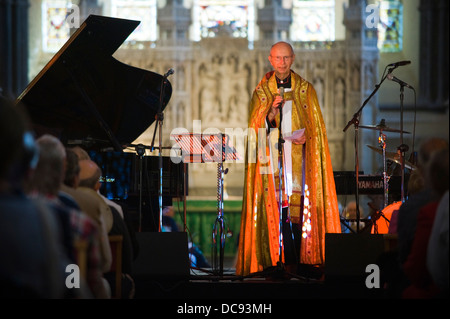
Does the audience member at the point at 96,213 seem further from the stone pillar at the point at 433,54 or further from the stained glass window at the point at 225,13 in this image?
the stone pillar at the point at 433,54

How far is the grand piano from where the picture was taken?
6367 mm

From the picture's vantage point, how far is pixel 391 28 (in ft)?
40.7

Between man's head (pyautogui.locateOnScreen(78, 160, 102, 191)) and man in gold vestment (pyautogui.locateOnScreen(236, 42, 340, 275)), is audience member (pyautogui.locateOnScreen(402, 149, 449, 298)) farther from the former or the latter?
man in gold vestment (pyautogui.locateOnScreen(236, 42, 340, 275))

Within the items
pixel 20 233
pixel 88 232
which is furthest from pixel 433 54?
pixel 20 233

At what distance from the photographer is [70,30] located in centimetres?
1160

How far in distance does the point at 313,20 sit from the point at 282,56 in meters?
6.61

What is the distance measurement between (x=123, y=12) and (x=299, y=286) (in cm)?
837

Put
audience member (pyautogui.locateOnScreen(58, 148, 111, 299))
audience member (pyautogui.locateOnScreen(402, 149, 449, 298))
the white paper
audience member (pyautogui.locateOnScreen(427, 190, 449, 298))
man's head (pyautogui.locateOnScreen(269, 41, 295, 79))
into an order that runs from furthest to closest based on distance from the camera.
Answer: man's head (pyautogui.locateOnScreen(269, 41, 295, 79)) → the white paper → audience member (pyautogui.locateOnScreen(402, 149, 449, 298)) → audience member (pyautogui.locateOnScreen(427, 190, 449, 298)) → audience member (pyautogui.locateOnScreen(58, 148, 111, 299))

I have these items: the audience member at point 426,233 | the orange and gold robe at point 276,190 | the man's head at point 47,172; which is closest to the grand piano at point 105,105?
the orange and gold robe at point 276,190

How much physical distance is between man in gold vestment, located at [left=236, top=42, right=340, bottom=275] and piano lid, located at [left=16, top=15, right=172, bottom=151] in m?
0.93

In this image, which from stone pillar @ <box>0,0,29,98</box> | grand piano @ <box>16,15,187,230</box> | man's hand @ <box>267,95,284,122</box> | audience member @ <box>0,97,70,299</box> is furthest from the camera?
stone pillar @ <box>0,0,29,98</box>

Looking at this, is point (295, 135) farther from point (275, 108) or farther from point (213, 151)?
point (213, 151)

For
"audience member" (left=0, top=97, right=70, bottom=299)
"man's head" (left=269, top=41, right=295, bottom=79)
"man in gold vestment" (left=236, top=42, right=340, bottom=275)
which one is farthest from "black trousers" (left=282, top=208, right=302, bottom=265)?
"audience member" (left=0, top=97, right=70, bottom=299)
